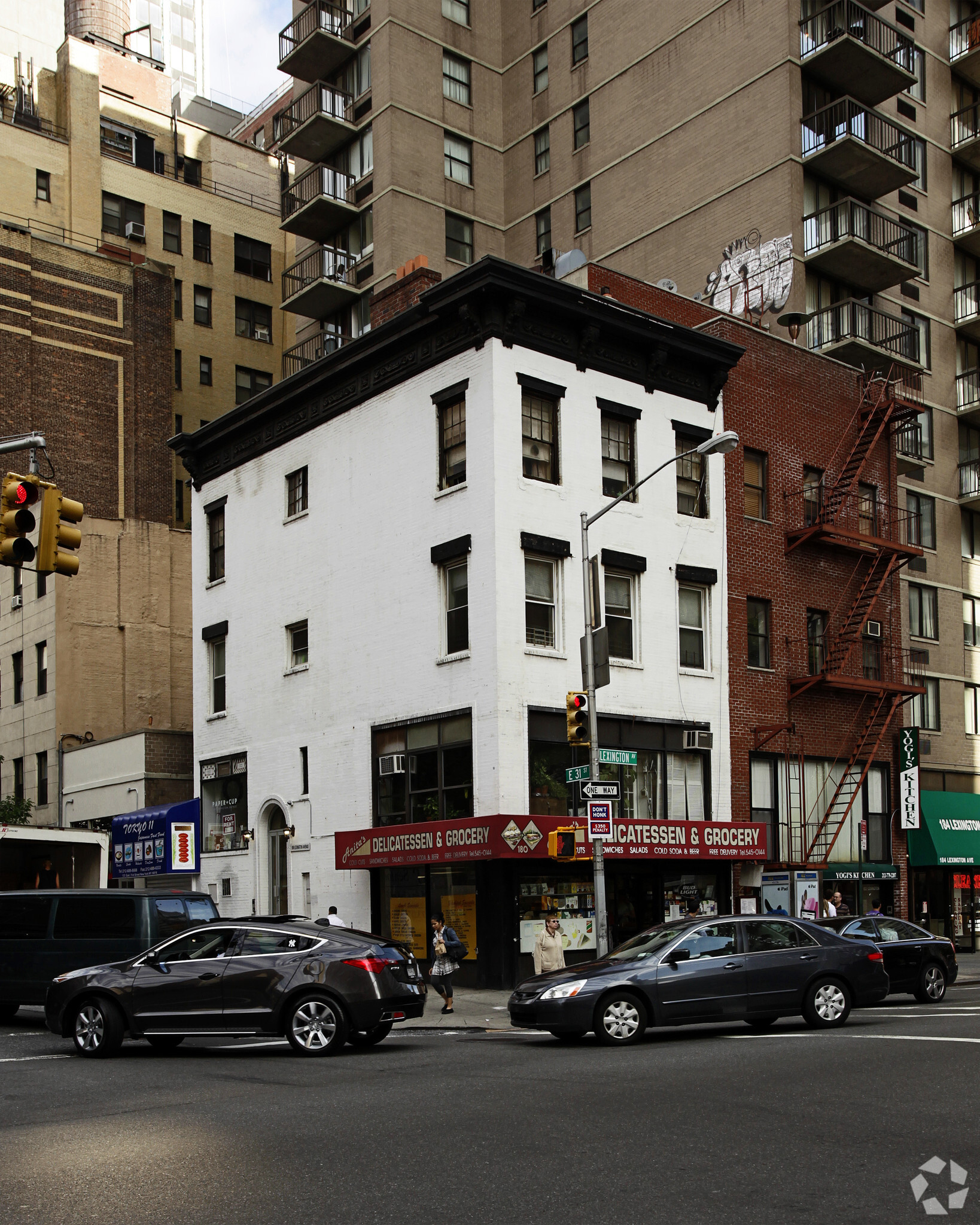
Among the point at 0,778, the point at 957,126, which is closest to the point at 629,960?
the point at 0,778

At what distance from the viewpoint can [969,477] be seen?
4256 centimetres

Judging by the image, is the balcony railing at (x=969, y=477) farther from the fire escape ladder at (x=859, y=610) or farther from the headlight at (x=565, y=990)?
the headlight at (x=565, y=990)

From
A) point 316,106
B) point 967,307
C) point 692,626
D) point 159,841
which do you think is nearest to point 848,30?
point 967,307

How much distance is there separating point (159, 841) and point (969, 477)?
26.5 metres

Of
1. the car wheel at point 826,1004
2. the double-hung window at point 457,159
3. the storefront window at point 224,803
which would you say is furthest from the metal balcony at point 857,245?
the car wheel at point 826,1004

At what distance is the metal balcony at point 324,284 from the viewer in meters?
46.8

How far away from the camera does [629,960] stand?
16.7 m

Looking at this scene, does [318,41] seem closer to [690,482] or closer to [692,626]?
[690,482]

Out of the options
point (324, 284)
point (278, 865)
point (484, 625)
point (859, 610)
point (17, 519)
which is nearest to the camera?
point (17, 519)

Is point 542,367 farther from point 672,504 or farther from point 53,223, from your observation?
point 53,223

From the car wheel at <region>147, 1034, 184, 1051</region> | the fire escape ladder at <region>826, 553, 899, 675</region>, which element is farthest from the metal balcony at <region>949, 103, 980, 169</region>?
the car wheel at <region>147, 1034, 184, 1051</region>

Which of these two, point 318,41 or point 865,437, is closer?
point 865,437

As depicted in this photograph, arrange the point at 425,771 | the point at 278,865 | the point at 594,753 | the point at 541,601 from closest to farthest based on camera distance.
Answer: the point at 594,753 < the point at 541,601 < the point at 425,771 < the point at 278,865

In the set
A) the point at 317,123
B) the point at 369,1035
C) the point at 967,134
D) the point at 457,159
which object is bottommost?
the point at 369,1035
